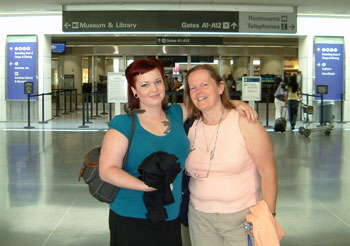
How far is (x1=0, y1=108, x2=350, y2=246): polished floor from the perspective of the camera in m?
4.23

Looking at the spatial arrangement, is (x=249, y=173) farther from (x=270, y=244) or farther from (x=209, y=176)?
(x=270, y=244)

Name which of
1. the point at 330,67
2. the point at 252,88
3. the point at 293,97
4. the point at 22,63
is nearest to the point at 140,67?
the point at 293,97

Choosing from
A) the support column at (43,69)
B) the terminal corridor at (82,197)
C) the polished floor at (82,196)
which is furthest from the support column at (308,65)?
the support column at (43,69)

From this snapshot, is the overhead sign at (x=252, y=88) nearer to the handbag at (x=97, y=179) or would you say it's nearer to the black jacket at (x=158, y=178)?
the handbag at (x=97, y=179)

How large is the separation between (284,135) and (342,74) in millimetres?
4993

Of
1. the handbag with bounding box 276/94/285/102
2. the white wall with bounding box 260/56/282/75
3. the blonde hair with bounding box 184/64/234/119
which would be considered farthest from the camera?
the white wall with bounding box 260/56/282/75

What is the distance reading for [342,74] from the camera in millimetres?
14844

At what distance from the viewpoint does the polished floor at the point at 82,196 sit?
4.23 m

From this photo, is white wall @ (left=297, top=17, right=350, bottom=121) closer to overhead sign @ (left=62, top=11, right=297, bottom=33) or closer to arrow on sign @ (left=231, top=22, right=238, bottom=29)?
overhead sign @ (left=62, top=11, right=297, bottom=33)

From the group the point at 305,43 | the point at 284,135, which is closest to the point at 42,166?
the point at 284,135

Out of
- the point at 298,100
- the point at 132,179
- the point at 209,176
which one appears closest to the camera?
the point at 132,179

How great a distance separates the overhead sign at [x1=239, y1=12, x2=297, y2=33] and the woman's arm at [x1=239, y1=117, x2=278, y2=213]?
9.74 metres

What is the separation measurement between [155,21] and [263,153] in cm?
969

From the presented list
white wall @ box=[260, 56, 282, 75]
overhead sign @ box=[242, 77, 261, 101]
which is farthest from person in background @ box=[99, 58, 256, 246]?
white wall @ box=[260, 56, 282, 75]
